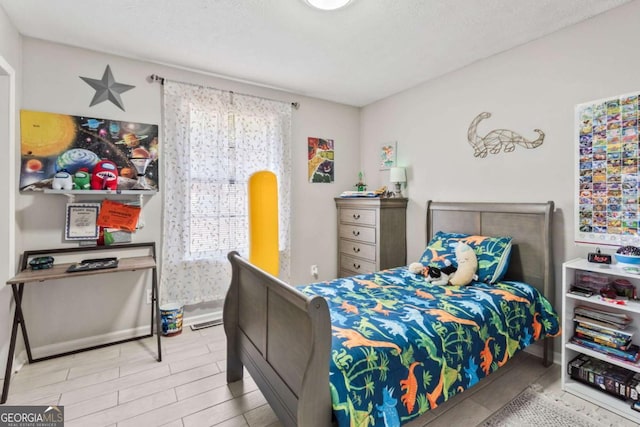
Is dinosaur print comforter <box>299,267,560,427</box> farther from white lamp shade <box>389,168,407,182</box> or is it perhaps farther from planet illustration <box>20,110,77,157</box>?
planet illustration <box>20,110,77,157</box>

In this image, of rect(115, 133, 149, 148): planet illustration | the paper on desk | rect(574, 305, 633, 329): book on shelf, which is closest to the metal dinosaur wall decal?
rect(574, 305, 633, 329): book on shelf

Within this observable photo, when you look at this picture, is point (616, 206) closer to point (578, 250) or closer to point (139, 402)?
point (578, 250)

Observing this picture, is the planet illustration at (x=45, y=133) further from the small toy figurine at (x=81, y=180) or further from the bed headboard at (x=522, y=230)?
the bed headboard at (x=522, y=230)

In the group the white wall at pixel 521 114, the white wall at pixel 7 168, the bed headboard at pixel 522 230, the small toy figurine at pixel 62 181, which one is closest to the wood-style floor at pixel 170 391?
the white wall at pixel 7 168

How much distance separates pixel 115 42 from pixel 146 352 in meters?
2.51

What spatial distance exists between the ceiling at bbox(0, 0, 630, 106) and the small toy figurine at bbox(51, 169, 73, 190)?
3.48 ft

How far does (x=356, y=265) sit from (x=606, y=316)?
7.04 ft

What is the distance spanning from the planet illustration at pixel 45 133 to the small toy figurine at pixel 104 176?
27cm

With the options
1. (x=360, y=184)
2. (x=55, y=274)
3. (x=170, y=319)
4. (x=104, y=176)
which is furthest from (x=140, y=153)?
(x=360, y=184)

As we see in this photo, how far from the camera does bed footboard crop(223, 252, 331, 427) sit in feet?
3.71

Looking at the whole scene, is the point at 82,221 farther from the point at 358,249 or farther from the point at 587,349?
the point at 587,349

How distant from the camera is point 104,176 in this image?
2.49 metres

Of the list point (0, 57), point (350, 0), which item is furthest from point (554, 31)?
point (0, 57)

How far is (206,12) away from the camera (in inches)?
79.3
